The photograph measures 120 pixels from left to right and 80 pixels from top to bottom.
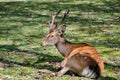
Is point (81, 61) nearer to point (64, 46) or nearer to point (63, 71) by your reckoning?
point (63, 71)

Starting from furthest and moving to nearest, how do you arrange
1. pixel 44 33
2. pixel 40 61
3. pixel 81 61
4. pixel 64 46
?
pixel 44 33 < pixel 40 61 < pixel 64 46 < pixel 81 61

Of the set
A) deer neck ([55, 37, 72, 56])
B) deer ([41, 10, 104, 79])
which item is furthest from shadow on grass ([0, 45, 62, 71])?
deer ([41, 10, 104, 79])

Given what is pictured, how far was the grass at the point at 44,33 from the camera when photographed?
39.2ft

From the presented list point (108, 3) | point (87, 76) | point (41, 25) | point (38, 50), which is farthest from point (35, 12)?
point (87, 76)

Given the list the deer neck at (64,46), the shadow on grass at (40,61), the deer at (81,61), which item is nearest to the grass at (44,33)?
the shadow on grass at (40,61)

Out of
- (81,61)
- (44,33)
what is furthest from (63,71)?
(44,33)

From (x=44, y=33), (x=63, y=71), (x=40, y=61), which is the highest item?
(x=63, y=71)

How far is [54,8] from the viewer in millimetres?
30359

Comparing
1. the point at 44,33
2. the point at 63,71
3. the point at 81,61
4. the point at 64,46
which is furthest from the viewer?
the point at 44,33

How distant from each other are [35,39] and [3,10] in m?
11.7

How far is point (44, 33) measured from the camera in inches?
774

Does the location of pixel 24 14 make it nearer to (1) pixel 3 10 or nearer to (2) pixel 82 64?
(1) pixel 3 10

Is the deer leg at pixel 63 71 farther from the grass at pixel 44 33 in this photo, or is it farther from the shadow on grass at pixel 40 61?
the shadow on grass at pixel 40 61

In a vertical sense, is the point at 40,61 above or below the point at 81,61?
below
